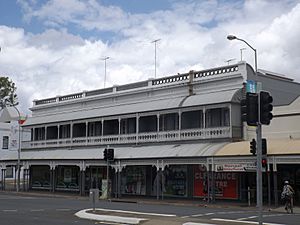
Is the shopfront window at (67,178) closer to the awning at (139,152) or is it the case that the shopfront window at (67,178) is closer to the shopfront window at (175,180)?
the awning at (139,152)

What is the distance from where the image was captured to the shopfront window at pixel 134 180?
39562 millimetres

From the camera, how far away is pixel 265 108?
1314cm

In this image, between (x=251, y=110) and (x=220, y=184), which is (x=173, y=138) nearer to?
(x=220, y=184)

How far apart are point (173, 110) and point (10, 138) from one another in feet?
112

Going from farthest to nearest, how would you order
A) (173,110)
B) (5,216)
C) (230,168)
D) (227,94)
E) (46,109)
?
(46,109) → (173,110) → (227,94) → (230,168) → (5,216)

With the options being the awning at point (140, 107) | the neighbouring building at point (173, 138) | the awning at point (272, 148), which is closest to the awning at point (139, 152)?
the neighbouring building at point (173, 138)

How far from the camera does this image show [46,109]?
166ft

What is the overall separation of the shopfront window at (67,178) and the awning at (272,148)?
18.0 m

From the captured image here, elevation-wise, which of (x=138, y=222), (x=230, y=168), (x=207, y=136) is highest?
(x=207, y=136)

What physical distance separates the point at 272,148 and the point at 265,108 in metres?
16.5

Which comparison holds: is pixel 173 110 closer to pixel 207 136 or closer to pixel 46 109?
pixel 207 136

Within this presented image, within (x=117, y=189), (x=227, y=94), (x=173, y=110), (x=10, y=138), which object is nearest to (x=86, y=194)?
(x=117, y=189)

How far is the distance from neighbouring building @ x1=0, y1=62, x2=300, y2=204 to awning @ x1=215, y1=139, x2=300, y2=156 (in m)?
0.07

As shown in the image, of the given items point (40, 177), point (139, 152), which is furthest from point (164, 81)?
point (40, 177)
